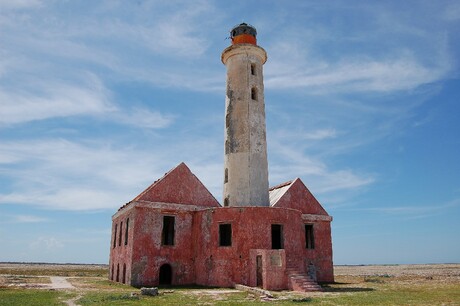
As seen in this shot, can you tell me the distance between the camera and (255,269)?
1964 cm

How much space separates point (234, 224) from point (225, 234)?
3.99 feet

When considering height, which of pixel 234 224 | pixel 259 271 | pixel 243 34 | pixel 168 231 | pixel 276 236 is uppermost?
pixel 243 34

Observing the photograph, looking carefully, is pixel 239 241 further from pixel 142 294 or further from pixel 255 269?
pixel 142 294

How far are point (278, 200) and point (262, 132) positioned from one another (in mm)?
5155

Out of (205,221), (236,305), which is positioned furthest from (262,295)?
(205,221)

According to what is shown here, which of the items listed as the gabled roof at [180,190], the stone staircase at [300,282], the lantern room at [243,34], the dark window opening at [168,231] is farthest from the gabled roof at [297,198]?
the lantern room at [243,34]

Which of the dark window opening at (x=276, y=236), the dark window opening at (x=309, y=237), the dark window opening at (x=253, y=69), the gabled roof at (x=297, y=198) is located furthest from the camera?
the dark window opening at (x=309, y=237)

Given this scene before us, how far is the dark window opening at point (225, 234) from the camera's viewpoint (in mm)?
21594

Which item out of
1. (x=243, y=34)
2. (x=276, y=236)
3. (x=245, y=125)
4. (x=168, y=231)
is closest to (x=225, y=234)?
(x=276, y=236)

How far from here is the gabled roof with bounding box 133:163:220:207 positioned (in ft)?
76.4

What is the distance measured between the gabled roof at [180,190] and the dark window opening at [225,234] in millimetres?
3259

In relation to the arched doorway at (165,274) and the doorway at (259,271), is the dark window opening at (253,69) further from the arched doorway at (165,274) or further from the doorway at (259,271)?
the arched doorway at (165,274)

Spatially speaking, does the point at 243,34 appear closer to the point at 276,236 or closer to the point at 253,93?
the point at 253,93

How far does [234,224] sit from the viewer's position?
21031 mm
